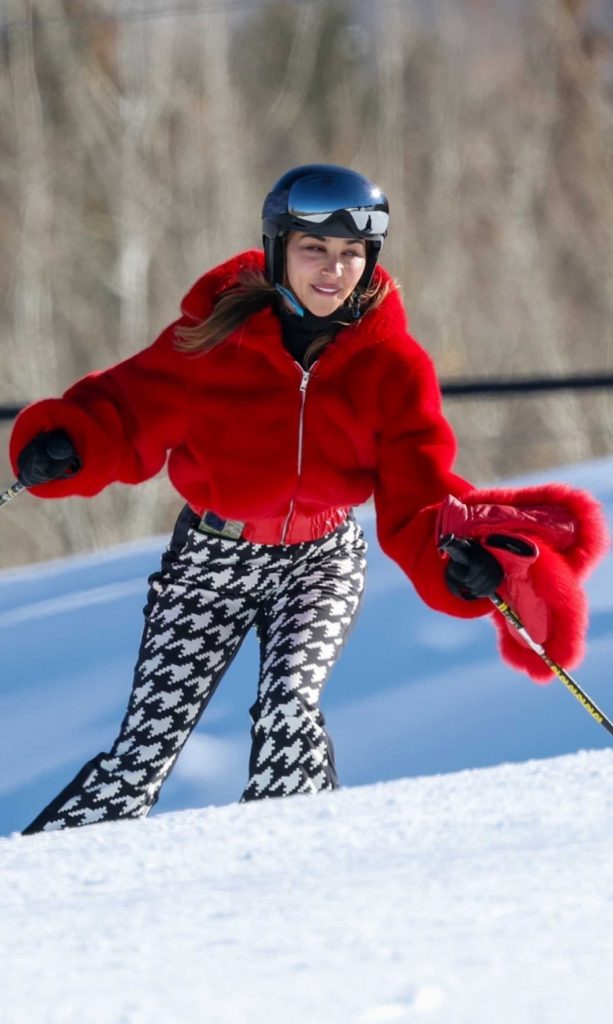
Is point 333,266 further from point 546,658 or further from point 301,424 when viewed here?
point 546,658

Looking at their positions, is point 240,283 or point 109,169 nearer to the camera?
point 240,283

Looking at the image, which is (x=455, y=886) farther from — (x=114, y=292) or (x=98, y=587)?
(x=114, y=292)

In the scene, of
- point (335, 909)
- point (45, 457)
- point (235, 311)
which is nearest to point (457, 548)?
point (235, 311)

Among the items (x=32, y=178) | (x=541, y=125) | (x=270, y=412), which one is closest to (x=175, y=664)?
(x=270, y=412)

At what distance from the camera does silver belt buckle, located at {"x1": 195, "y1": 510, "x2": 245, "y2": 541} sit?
239cm

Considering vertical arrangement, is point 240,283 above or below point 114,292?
above

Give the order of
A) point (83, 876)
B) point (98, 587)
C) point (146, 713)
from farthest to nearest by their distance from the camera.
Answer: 1. point (98, 587)
2. point (146, 713)
3. point (83, 876)

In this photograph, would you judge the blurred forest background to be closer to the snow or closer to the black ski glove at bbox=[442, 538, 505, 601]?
the black ski glove at bbox=[442, 538, 505, 601]

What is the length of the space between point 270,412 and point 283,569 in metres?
0.24

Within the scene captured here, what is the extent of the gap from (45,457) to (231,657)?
407 millimetres

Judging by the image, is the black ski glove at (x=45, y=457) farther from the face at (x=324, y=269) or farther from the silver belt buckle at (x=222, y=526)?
the face at (x=324, y=269)

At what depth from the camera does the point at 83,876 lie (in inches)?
63.6

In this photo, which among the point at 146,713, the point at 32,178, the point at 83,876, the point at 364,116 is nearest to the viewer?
the point at 83,876

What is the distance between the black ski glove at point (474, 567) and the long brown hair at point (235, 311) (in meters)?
0.43
